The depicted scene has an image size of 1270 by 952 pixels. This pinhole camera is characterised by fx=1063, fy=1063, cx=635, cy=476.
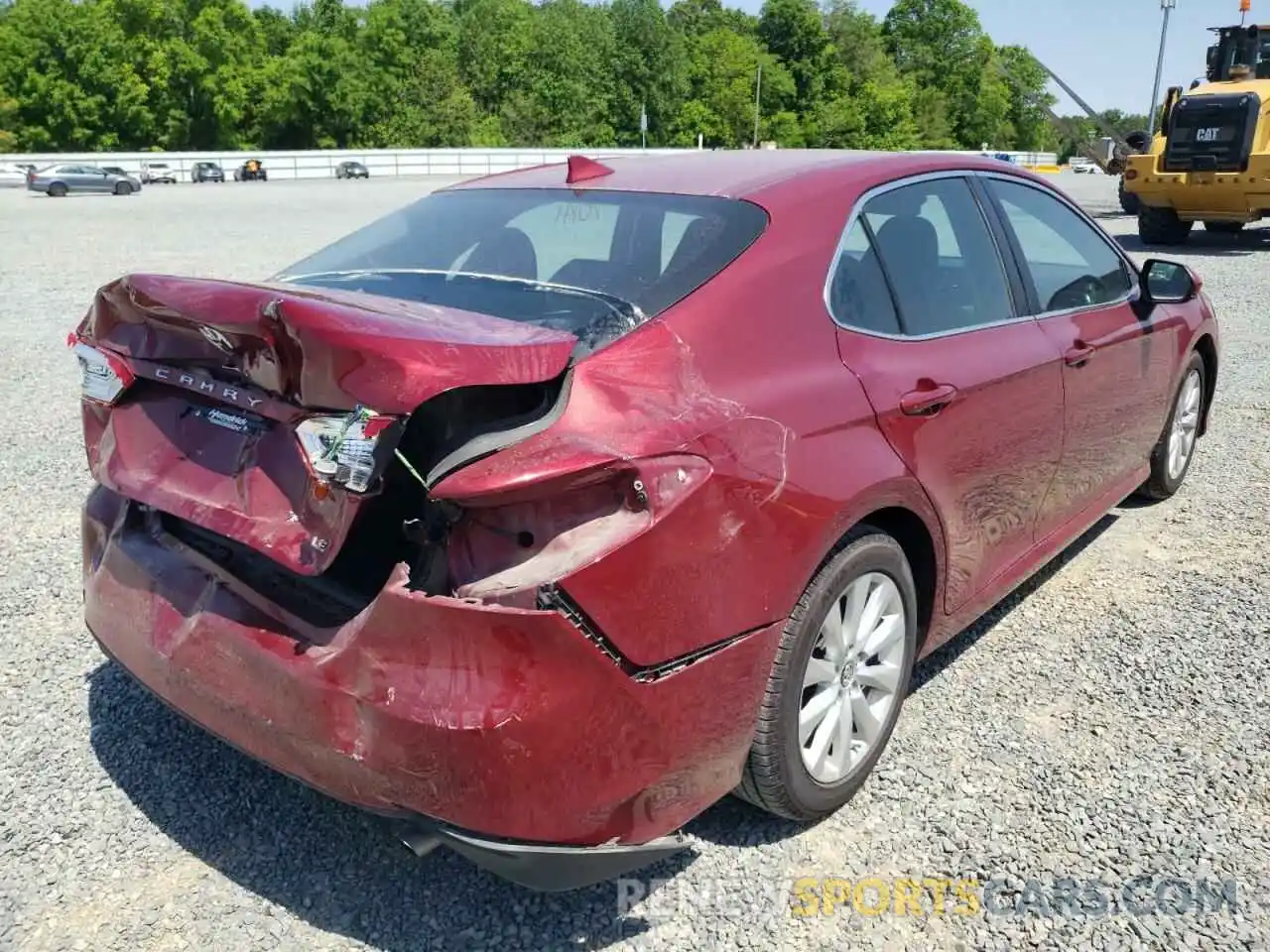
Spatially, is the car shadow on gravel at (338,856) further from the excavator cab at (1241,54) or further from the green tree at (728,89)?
the green tree at (728,89)

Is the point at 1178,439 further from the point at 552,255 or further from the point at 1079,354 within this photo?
the point at 552,255

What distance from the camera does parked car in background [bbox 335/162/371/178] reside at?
174 ft

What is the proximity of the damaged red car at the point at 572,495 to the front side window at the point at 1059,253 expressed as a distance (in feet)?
1.50

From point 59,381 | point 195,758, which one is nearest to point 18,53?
point 59,381

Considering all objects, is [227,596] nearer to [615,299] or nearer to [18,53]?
[615,299]

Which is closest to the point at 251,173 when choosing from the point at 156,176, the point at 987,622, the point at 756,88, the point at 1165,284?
the point at 156,176

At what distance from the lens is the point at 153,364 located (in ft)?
8.04

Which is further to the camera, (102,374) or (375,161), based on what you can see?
(375,161)

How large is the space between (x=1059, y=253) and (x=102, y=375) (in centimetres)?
327

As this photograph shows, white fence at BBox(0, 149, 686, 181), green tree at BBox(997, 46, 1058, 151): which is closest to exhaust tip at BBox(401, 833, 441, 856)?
white fence at BBox(0, 149, 686, 181)

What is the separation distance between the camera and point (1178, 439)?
5051mm

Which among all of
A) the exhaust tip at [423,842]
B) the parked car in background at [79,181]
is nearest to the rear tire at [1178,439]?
the exhaust tip at [423,842]

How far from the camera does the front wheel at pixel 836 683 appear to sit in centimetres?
243

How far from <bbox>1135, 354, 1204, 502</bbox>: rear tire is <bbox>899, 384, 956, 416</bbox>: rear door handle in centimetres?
235
